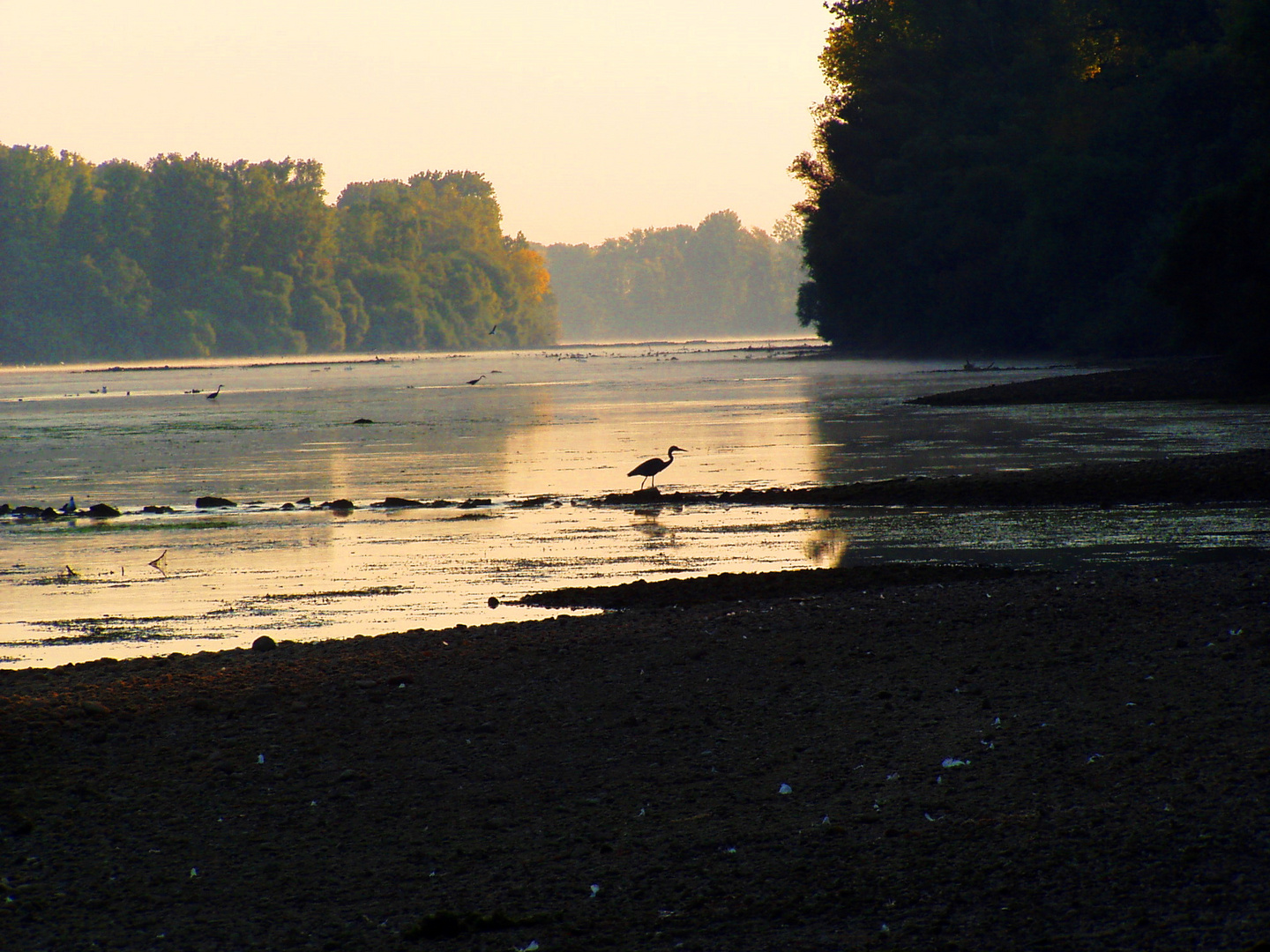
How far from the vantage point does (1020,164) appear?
7625 centimetres

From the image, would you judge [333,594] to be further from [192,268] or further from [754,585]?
[192,268]

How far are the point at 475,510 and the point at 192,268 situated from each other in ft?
464

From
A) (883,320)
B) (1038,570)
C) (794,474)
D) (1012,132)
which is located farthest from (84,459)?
(883,320)

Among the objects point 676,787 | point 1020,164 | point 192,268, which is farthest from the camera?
point 192,268

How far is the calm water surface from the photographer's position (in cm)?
1436

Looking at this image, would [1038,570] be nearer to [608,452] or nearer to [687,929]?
[687,929]

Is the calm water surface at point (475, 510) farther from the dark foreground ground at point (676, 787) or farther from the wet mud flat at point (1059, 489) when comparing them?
the dark foreground ground at point (676, 787)

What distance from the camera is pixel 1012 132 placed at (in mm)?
76125

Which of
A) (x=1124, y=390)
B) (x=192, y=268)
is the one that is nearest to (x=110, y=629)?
(x=1124, y=390)

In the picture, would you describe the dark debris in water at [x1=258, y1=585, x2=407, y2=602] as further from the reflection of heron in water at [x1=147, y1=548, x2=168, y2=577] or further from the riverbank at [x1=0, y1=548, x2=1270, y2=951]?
the riverbank at [x1=0, y1=548, x2=1270, y2=951]

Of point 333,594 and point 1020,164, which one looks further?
point 1020,164

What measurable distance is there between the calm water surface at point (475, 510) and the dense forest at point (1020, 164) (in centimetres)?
1360

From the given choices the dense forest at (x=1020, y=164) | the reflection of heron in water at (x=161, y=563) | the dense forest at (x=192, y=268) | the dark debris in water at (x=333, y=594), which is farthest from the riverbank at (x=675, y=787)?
the dense forest at (x=192, y=268)

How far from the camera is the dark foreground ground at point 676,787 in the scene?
5.62 meters
